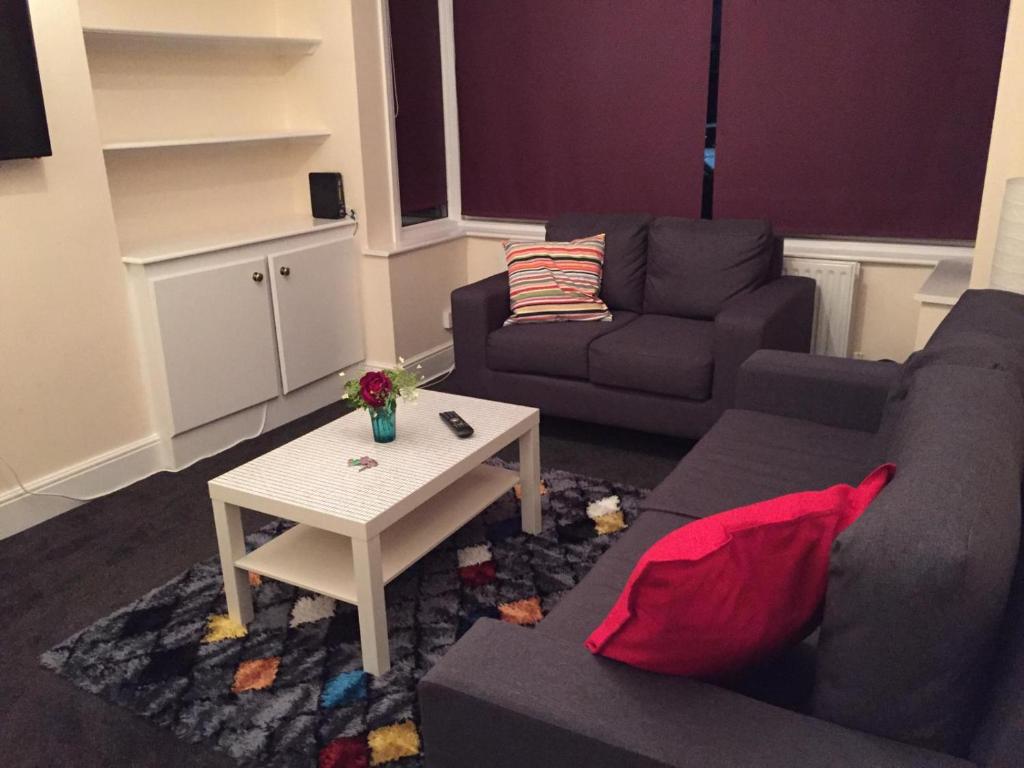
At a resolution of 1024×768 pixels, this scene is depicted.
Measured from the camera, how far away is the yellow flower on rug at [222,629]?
2408 mm

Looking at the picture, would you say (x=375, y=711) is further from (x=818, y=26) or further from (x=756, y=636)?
(x=818, y=26)

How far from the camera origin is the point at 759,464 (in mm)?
2365

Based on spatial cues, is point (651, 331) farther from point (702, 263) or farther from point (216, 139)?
point (216, 139)

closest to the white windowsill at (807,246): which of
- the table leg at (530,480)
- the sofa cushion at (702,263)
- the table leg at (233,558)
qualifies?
the sofa cushion at (702,263)

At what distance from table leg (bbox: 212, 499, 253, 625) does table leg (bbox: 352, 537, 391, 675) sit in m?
0.41

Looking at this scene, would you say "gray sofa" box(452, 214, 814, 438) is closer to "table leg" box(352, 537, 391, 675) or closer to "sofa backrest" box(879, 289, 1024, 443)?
"sofa backrest" box(879, 289, 1024, 443)

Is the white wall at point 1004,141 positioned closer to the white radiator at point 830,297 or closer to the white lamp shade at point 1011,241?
the white lamp shade at point 1011,241

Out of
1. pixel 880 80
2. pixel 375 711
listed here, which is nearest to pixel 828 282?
pixel 880 80

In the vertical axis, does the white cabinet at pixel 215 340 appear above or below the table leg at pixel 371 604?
above

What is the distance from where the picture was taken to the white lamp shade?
2609mm

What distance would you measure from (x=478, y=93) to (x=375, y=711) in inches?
135

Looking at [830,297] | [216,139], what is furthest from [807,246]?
[216,139]

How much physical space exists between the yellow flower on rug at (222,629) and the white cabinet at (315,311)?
1620mm

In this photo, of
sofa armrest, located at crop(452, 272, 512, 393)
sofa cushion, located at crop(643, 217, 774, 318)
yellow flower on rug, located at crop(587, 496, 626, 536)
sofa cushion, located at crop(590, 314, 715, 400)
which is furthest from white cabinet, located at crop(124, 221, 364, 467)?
yellow flower on rug, located at crop(587, 496, 626, 536)
